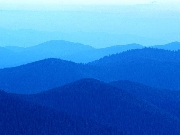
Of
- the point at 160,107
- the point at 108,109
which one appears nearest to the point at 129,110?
the point at 108,109

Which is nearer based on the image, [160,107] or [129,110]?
[129,110]

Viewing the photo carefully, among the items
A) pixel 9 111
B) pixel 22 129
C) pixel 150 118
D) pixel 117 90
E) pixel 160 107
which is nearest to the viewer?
pixel 22 129

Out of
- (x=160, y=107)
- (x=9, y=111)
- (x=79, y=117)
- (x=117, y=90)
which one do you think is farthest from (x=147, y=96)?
(x=9, y=111)

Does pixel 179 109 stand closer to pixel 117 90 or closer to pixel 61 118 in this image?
pixel 117 90

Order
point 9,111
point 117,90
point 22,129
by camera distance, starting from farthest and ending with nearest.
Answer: point 117,90 < point 9,111 < point 22,129

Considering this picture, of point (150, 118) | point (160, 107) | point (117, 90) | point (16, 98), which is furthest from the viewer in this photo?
point (160, 107)

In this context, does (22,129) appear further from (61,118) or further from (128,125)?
(128,125)

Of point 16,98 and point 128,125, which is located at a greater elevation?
point 16,98

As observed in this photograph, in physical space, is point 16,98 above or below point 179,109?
above

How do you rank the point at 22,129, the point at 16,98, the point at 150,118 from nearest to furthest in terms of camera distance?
the point at 22,129 < the point at 16,98 < the point at 150,118
